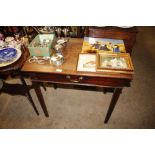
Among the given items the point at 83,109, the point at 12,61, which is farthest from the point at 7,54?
the point at 83,109

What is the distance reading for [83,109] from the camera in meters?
1.87

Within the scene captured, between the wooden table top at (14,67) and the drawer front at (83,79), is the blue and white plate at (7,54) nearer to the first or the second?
the wooden table top at (14,67)

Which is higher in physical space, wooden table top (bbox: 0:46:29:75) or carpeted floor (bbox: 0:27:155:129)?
wooden table top (bbox: 0:46:29:75)

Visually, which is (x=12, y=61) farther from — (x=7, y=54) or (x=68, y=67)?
(x=68, y=67)

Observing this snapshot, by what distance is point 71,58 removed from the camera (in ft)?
4.26

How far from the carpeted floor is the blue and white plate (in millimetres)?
854

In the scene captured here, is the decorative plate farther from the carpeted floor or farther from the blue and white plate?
the carpeted floor

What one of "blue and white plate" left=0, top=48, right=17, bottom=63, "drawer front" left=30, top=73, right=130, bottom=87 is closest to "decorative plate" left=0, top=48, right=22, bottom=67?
"blue and white plate" left=0, top=48, right=17, bottom=63

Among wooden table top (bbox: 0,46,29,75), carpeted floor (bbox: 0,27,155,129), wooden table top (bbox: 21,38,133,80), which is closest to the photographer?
wooden table top (bbox: 21,38,133,80)

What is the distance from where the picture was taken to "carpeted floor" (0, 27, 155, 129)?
1.72 m

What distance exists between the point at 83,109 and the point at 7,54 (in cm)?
114

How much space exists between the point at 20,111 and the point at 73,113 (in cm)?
72
